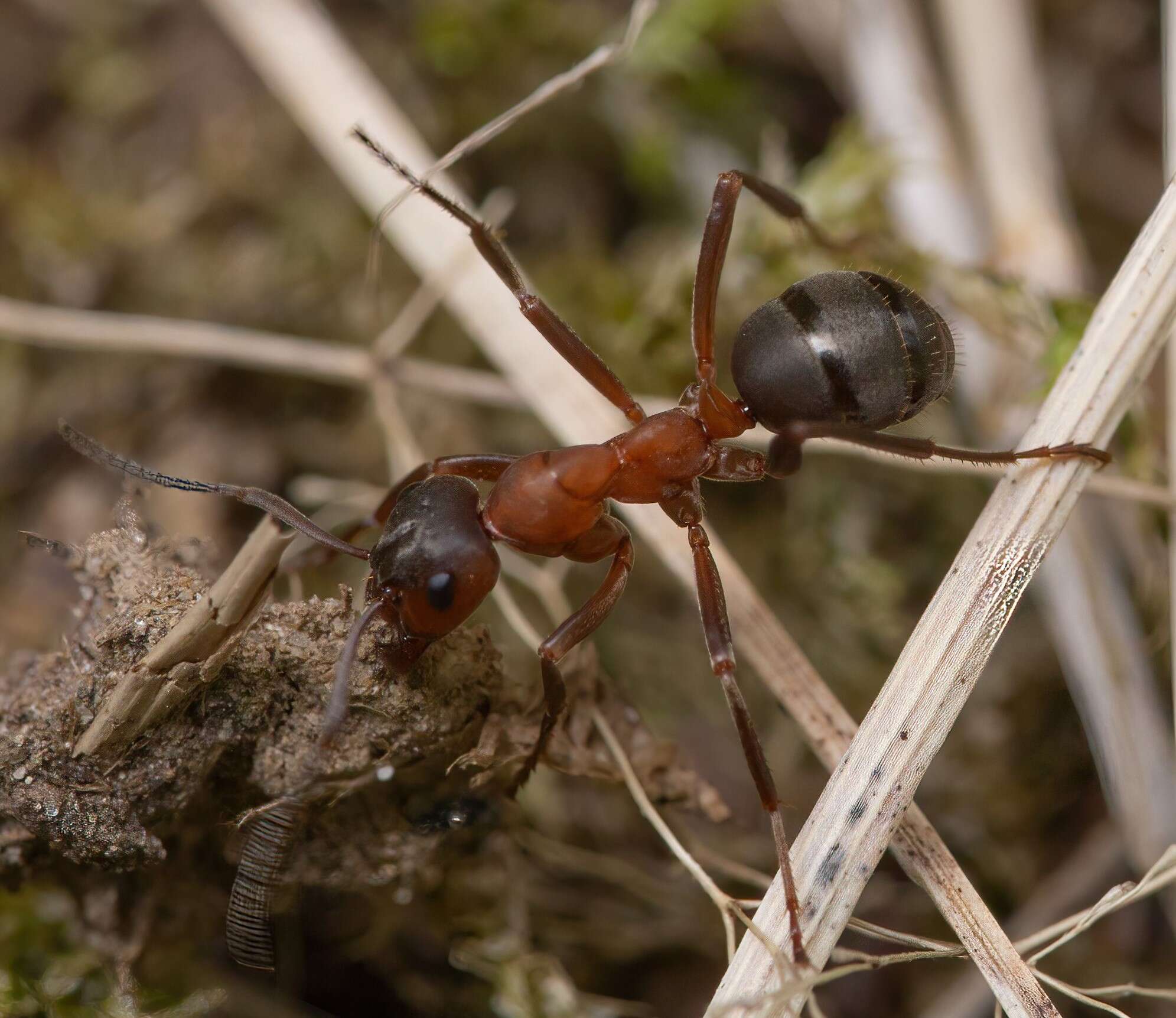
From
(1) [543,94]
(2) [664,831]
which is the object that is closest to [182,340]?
(1) [543,94]

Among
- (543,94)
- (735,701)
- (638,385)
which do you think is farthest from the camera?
(638,385)

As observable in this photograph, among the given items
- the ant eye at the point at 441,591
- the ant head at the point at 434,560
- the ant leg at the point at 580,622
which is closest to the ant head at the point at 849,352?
the ant leg at the point at 580,622

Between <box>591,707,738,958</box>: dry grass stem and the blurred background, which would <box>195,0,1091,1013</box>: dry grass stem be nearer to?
the blurred background

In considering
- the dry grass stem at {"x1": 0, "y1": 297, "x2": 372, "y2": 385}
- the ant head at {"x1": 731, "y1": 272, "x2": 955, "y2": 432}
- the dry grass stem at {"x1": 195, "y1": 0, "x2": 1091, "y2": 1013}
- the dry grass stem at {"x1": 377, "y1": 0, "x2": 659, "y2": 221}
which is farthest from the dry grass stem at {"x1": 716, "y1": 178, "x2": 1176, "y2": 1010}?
the dry grass stem at {"x1": 0, "y1": 297, "x2": 372, "y2": 385}

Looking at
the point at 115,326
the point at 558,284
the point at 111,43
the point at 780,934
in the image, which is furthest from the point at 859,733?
the point at 111,43

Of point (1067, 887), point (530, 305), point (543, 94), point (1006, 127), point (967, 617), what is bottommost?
point (1067, 887)

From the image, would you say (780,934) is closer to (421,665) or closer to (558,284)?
(421,665)

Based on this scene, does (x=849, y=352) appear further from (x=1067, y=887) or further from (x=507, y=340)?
(x=1067, y=887)
